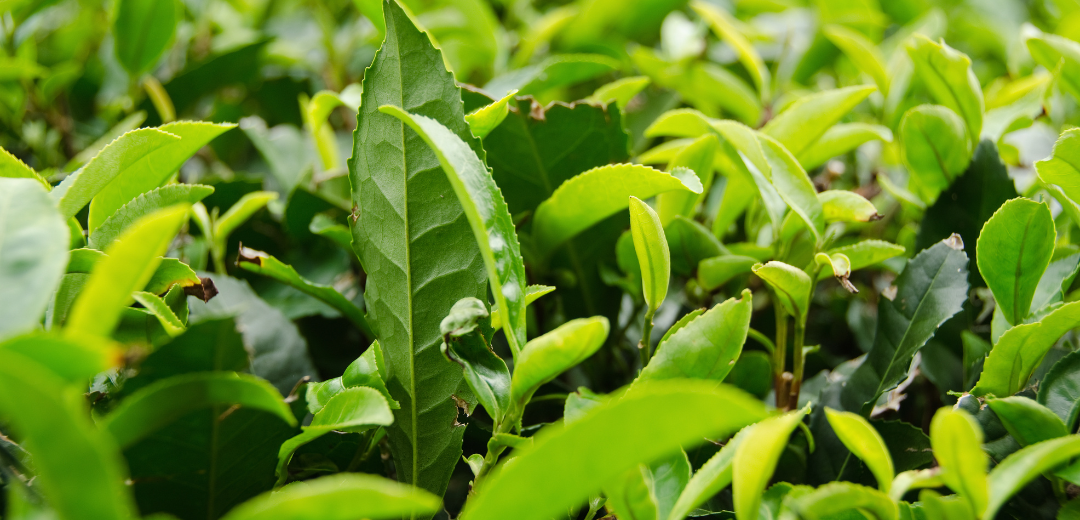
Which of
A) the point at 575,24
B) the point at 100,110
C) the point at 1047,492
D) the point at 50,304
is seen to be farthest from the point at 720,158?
the point at 100,110

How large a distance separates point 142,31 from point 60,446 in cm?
94

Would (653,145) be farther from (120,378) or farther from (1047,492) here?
(120,378)

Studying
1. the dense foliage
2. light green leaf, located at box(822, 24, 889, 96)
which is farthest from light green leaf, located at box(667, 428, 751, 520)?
light green leaf, located at box(822, 24, 889, 96)

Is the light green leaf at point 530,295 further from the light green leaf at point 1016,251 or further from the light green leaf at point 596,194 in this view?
the light green leaf at point 1016,251

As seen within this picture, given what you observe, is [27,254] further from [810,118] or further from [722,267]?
[810,118]

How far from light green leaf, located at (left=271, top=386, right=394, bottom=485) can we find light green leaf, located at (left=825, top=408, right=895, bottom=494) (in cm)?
30

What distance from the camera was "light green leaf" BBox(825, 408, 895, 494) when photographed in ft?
1.46

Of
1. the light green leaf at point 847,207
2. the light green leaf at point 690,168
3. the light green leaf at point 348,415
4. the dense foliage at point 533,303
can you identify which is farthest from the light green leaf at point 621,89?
the light green leaf at point 348,415

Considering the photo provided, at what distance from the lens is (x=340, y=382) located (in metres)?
0.58

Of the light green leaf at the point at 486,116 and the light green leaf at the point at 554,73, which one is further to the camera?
the light green leaf at the point at 554,73

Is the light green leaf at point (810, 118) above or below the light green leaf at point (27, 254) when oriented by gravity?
below

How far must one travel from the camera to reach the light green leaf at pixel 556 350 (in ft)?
1.51

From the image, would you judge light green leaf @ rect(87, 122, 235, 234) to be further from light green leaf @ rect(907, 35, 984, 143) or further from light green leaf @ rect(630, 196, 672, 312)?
light green leaf @ rect(907, 35, 984, 143)

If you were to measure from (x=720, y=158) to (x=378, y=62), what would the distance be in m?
0.44
